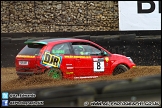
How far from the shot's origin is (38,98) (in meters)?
4.68

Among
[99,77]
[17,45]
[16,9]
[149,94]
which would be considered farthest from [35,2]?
[149,94]

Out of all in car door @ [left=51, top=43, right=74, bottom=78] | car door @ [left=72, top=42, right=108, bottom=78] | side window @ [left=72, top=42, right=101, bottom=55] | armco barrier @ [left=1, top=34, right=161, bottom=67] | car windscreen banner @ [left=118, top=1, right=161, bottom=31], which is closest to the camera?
car door @ [left=51, top=43, right=74, bottom=78]

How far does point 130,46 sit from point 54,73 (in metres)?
2.25

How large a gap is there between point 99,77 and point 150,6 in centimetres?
289

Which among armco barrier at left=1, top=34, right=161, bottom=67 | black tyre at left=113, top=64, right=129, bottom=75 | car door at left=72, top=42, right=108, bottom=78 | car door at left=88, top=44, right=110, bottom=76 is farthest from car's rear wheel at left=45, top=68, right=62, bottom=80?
armco barrier at left=1, top=34, right=161, bottom=67

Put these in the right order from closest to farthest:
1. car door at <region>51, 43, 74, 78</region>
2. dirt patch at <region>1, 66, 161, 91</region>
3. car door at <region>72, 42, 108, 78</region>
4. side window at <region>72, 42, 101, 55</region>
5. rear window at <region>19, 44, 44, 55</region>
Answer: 1. dirt patch at <region>1, 66, 161, 91</region>
2. rear window at <region>19, 44, 44, 55</region>
3. car door at <region>51, 43, 74, 78</region>
4. car door at <region>72, 42, 108, 78</region>
5. side window at <region>72, 42, 101, 55</region>

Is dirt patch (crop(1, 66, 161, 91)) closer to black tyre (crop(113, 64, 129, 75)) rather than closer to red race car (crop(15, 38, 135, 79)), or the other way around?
red race car (crop(15, 38, 135, 79))

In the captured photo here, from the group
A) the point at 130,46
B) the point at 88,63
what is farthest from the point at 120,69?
the point at 130,46

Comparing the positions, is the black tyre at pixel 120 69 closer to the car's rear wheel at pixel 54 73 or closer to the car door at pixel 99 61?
the car door at pixel 99 61

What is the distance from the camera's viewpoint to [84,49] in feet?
22.6

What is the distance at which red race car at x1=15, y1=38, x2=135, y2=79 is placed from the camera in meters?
6.33

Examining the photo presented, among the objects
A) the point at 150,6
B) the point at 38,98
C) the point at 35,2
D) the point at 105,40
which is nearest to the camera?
the point at 38,98

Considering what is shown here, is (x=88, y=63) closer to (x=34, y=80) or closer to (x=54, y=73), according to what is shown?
(x=54, y=73)

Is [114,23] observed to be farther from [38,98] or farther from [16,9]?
[38,98]
